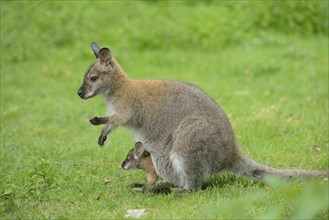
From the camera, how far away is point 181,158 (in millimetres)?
5828

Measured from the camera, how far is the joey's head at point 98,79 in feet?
20.7

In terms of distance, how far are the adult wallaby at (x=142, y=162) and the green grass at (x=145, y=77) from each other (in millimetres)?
227

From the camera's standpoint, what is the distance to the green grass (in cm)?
556

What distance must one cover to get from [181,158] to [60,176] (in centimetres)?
142

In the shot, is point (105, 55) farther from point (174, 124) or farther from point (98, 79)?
point (174, 124)

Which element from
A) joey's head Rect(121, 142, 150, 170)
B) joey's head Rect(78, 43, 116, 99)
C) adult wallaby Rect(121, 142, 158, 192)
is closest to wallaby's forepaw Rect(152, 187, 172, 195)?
adult wallaby Rect(121, 142, 158, 192)

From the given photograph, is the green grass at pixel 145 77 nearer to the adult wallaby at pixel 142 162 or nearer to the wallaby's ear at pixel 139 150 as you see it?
the adult wallaby at pixel 142 162

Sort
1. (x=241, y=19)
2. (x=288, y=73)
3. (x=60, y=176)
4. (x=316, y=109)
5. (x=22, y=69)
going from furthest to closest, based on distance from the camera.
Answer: (x=241, y=19), (x=22, y=69), (x=288, y=73), (x=316, y=109), (x=60, y=176)

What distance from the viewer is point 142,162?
632 centimetres

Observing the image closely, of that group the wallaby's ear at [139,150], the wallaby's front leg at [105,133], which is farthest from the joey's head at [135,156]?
the wallaby's front leg at [105,133]

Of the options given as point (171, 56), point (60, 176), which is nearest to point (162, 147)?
point (60, 176)

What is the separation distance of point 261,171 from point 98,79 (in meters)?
1.88

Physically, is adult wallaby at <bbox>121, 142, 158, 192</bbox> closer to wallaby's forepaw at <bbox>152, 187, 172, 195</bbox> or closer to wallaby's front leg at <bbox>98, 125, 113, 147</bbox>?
wallaby's forepaw at <bbox>152, 187, 172, 195</bbox>

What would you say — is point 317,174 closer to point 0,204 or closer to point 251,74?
point 0,204
